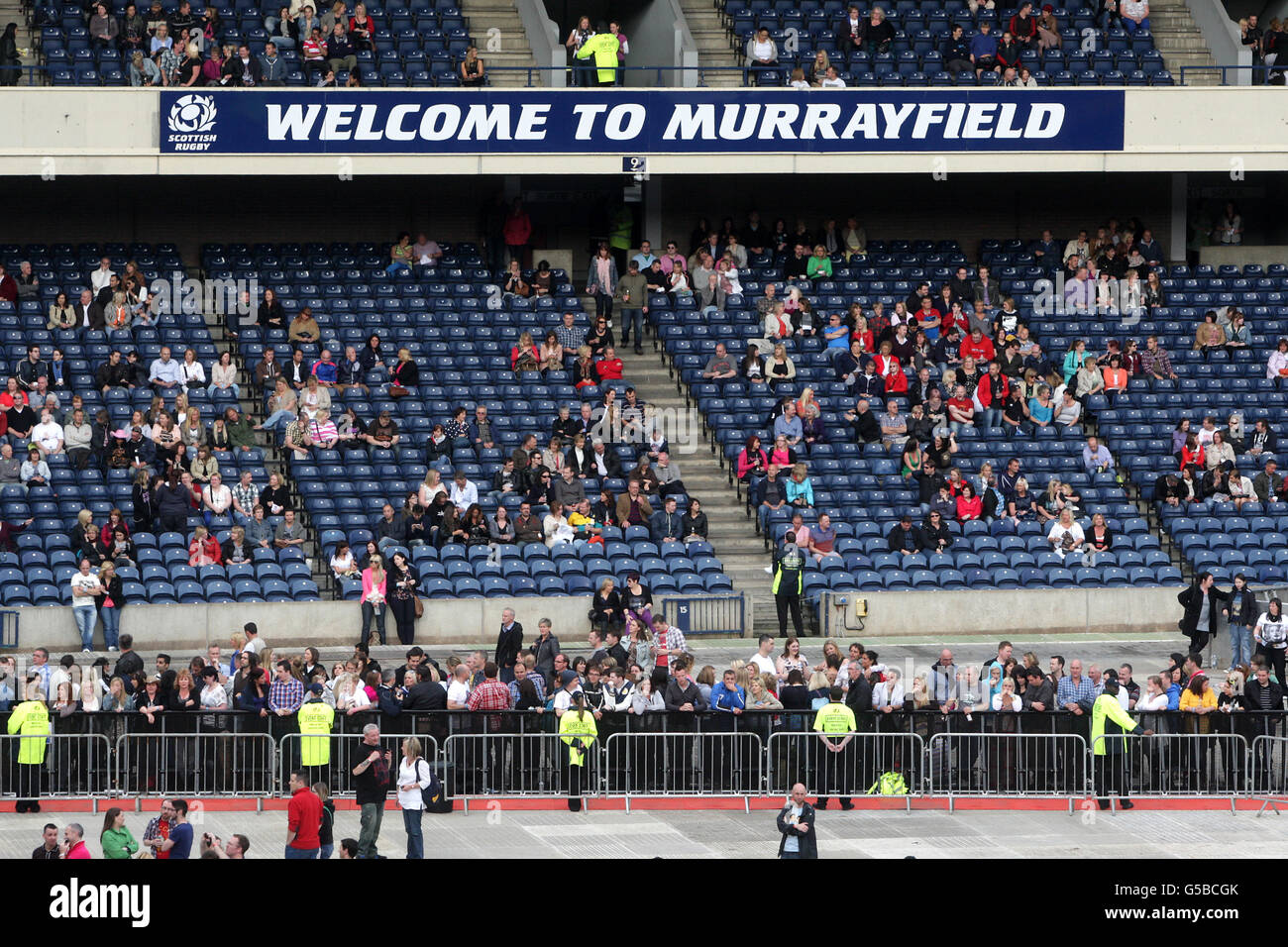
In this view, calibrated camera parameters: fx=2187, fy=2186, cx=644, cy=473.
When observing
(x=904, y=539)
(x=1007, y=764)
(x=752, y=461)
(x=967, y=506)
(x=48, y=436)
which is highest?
(x=48, y=436)

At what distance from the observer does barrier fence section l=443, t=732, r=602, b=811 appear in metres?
20.3

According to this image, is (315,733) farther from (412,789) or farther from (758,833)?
(758,833)

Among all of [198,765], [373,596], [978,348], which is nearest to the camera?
[198,765]

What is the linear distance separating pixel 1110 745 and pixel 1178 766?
2.36 feet

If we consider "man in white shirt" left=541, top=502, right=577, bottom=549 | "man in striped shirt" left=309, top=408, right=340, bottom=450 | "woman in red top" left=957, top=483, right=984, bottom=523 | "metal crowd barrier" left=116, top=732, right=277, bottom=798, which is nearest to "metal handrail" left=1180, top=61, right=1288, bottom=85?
"woman in red top" left=957, top=483, right=984, bottom=523

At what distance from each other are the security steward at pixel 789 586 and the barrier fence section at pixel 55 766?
10.0 meters

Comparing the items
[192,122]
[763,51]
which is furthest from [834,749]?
[763,51]

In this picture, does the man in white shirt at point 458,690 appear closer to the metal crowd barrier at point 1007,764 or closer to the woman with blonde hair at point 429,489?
the metal crowd barrier at point 1007,764

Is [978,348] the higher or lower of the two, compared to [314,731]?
higher

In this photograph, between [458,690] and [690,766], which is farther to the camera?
[458,690]

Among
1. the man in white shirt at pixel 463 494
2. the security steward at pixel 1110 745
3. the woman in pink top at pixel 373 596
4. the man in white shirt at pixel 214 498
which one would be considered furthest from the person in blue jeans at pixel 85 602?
the security steward at pixel 1110 745

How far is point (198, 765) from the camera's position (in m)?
20.1

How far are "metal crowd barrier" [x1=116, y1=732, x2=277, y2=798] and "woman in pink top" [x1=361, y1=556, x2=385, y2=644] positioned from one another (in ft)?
19.9

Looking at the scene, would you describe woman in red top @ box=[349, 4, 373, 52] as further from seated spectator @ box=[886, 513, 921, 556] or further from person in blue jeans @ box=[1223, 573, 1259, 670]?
person in blue jeans @ box=[1223, 573, 1259, 670]
